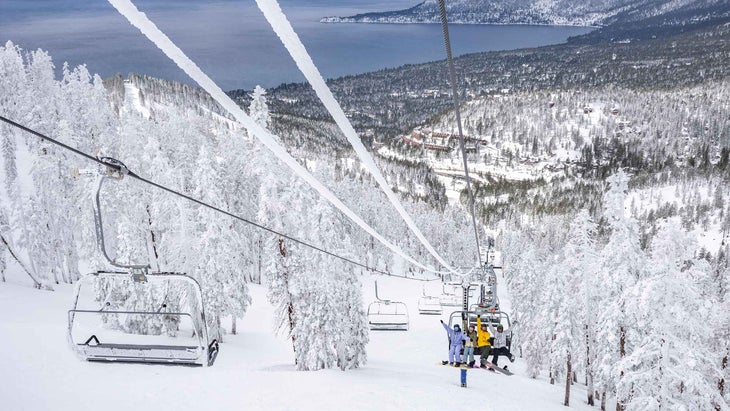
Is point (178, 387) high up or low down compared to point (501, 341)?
down

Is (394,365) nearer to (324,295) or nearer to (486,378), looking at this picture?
(486,378)

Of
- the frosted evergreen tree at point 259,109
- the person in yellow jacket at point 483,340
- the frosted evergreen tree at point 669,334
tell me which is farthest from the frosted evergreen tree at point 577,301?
the frosted evergreen tree at point 259,109

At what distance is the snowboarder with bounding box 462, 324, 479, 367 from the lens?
44.8 ft

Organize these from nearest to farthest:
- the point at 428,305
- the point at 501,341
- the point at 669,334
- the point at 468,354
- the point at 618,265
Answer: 1. the point at 501,341
2. the point at 468,354
3. the point at 669,334
4. the point at 618,265
5. the point at 428,305

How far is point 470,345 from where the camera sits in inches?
544

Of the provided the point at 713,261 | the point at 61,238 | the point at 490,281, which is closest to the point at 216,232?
the point at 490,281

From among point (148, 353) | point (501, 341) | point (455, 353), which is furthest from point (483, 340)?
point (148, 353)

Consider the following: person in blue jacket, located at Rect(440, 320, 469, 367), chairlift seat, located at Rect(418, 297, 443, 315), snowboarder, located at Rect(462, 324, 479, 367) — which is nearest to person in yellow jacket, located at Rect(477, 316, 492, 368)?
snowboarder, located at Rect(462, 324, 479, 367)

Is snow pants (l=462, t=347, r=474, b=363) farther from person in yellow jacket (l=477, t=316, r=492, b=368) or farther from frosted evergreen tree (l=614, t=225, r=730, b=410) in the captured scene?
frosted evergreen tree (l=614, t=225, r=730, b=410)

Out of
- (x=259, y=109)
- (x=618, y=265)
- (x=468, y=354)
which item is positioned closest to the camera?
(x=468, y=354)

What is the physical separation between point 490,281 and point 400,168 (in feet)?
602

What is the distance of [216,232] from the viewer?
26.8 meters

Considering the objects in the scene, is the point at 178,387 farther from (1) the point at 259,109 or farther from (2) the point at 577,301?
(2) the point at 577,301

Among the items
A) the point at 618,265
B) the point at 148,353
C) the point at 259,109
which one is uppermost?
the point at 259,109
